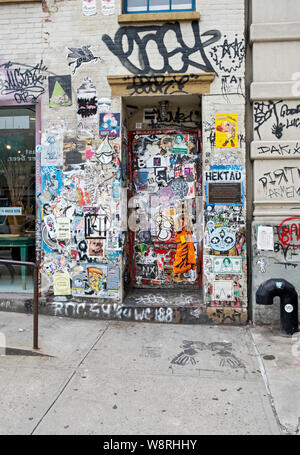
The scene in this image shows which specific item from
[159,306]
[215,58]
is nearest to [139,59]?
[215,58]

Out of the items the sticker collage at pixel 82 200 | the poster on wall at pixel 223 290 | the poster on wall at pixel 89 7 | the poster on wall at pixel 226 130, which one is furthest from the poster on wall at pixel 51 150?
the poster on wall at pixel 223 290

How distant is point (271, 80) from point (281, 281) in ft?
9.87

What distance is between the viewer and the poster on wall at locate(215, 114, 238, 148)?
5555 millimetres

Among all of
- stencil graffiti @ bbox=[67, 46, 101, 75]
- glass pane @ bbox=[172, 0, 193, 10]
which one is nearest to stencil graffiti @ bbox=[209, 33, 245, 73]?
glass pane @ bbox=[172, 0, 193, 10]

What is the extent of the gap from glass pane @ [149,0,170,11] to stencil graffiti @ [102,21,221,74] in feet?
1.29

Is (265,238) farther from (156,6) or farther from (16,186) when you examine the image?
(16,186)

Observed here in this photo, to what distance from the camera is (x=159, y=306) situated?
553cm

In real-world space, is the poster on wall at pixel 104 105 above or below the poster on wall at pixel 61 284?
above

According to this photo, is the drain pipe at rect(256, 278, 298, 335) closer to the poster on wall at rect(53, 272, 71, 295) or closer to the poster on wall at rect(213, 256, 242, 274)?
the poster on wall at rect(213, 256, 242, 274)

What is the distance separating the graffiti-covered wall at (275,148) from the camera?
5383 millimetres

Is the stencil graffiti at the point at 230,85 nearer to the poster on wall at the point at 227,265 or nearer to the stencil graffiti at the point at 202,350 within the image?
the poster on wall at the point at 227,265

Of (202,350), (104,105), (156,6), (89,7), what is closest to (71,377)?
(202,350)

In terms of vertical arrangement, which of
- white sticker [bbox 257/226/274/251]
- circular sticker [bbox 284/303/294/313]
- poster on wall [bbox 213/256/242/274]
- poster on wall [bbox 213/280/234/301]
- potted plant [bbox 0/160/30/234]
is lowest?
circular sticker [bbox 284/303/294/313]

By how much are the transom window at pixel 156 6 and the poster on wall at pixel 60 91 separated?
1.53 metres
